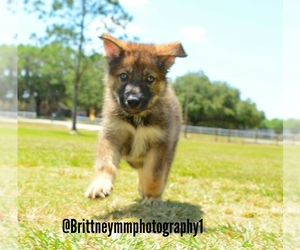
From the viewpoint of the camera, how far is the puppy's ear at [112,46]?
286 cm

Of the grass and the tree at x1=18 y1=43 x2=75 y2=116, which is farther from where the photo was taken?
the tree at x1=18 y1=43 x2=75 y2=116

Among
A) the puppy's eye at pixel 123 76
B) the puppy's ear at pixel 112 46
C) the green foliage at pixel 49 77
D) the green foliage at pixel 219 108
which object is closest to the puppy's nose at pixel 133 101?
the puppy's eye at pixel 123 76

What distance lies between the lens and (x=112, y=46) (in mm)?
2893

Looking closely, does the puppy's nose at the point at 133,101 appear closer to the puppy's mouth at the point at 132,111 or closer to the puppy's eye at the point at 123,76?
the puppy's mouth at the point at 132,111

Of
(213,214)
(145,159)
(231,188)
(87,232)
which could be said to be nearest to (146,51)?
(145,159)

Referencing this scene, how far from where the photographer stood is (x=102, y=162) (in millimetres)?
2719

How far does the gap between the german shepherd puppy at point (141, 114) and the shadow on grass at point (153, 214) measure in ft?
0.81

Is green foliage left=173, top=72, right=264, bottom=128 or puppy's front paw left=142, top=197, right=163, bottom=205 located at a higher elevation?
green foliage left=173, top=72, right=264, bottom=128

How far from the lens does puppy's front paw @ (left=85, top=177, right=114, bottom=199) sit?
2320 millimetres

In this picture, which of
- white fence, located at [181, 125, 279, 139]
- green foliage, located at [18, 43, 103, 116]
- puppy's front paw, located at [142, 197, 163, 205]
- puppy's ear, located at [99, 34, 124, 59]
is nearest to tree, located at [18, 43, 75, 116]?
green foliage, located at [18, 43, 103, 116]

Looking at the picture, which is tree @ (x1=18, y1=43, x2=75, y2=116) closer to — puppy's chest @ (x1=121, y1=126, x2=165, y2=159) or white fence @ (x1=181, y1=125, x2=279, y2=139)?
white fence @ (x1=181, y1=125, x2=279, y2=139)

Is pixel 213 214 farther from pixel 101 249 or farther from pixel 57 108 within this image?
pixel 57 108

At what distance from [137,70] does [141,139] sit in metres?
0.49

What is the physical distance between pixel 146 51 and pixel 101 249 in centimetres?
167
